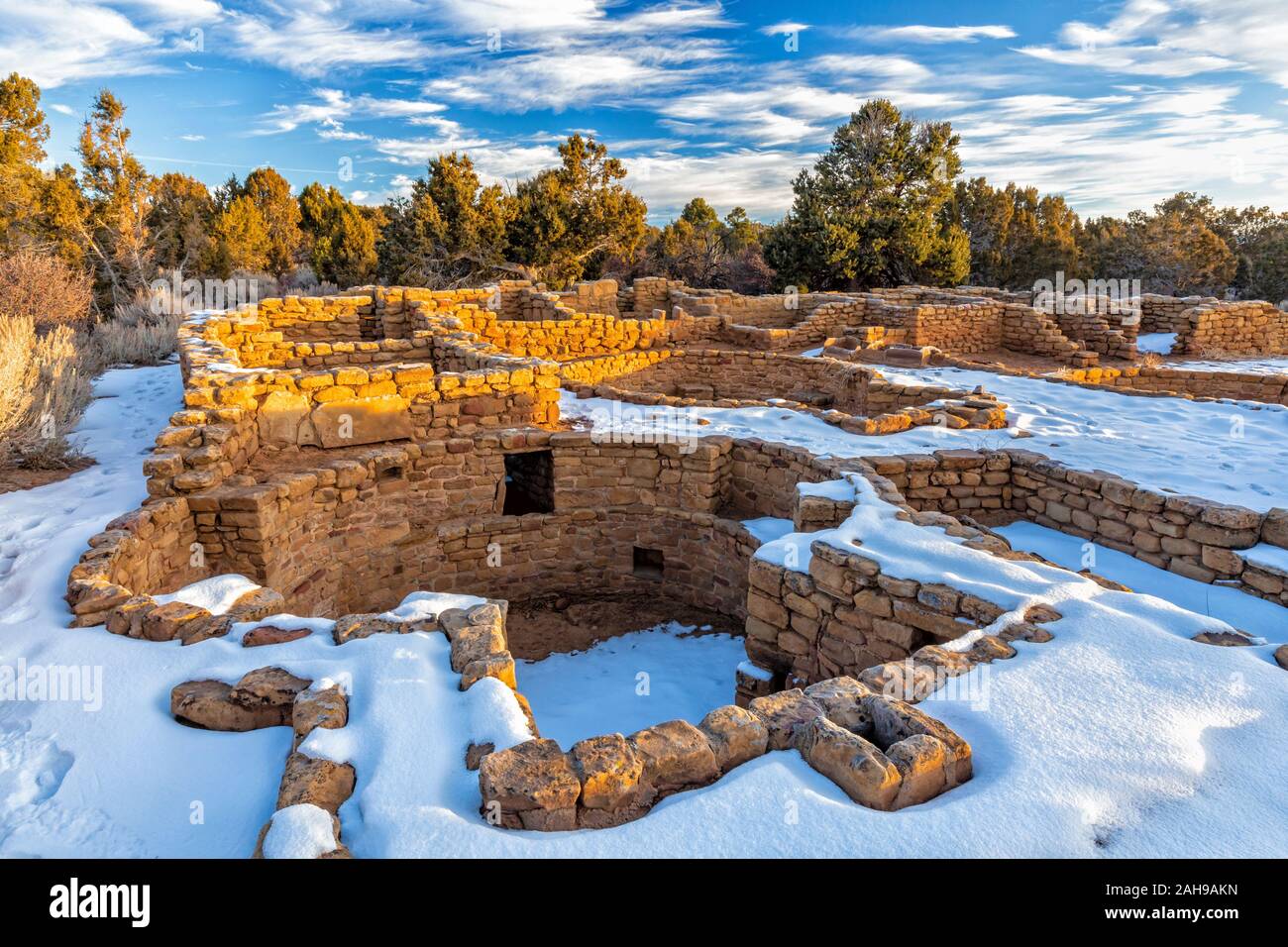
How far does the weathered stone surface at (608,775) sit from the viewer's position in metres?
2.40

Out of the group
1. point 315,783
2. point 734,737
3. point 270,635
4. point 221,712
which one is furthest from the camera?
point 270,635

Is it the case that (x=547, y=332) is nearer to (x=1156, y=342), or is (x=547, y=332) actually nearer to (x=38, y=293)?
(x=38, y=293)

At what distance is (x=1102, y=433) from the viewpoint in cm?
765

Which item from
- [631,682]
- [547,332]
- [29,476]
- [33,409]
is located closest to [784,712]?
[631,682]

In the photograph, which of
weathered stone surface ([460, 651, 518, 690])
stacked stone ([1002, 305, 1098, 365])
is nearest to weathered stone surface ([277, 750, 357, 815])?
weathered stone surface ([460, 651, 518, 690])

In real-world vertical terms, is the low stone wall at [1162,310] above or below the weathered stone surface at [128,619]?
above

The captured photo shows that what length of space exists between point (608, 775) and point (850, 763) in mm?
819

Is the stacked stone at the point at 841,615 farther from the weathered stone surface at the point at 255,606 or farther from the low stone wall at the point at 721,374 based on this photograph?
the low stone wall at the point at 721,374

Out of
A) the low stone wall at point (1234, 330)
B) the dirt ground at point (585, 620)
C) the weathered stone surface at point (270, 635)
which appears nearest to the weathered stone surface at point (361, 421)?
the dirt ground at point (585, 620)

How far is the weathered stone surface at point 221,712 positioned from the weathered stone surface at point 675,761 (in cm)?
156

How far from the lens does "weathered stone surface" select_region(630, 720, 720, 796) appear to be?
2547 millimetres
